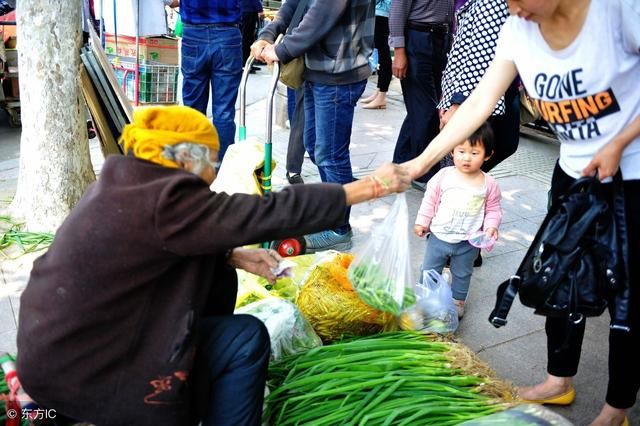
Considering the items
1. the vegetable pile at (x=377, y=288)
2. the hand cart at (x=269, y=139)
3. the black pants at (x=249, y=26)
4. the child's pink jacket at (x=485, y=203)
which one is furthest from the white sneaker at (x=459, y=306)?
the black pants at (x=249, y=26)

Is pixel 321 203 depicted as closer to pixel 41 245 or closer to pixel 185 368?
pixel 185 368

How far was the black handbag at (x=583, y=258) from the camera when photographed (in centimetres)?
205

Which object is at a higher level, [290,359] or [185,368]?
[185,368]

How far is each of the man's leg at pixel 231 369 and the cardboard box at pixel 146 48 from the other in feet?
13.7

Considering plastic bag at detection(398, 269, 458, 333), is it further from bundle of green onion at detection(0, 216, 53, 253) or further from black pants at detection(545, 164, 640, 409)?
bundle of green onion at detection(0, 216, 53, 253)

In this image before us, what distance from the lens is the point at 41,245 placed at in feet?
12.9

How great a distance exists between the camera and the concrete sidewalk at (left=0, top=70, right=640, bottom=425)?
9.82 ft

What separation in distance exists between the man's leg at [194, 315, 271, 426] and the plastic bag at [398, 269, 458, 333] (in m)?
0.88

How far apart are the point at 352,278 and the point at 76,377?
120 centimetres

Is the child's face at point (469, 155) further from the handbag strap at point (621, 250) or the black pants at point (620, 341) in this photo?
the handbag strap at point (621, 250)

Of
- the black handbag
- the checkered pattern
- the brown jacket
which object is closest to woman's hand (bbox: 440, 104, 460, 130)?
the checkered pattern

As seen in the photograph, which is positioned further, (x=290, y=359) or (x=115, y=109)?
(x=115, y=109)

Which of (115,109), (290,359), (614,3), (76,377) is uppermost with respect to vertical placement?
(614,3)

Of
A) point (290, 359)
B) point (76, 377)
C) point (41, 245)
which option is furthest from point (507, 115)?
point (41, 245)
